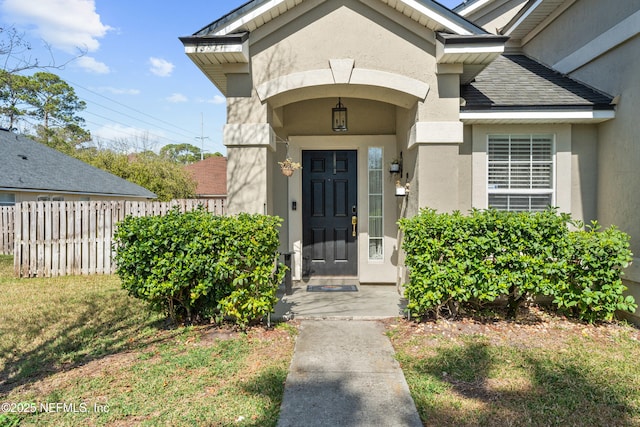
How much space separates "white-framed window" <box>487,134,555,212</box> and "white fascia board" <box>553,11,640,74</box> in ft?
5.04

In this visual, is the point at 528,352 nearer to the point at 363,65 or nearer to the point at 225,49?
the point at 363,65

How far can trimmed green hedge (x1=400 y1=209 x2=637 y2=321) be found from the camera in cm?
433

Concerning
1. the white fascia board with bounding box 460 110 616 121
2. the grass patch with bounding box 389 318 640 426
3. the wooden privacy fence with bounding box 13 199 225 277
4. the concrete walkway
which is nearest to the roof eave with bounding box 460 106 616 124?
the white fascia board with bounding box 460 110 616 121

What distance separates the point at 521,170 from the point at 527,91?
4.46 feet

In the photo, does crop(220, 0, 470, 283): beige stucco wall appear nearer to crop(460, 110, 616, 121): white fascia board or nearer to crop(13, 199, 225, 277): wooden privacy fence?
crop(460, 110, 616, 121): white fascia board

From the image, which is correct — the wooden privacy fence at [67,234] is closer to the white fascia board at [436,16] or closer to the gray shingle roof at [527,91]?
the white fascia board at [436,16]

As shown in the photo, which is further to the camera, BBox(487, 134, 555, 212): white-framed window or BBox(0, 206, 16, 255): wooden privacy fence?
BBox(0, 206, 16, 255): wooden privacy fence

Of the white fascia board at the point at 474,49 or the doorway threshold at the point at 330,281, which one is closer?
the white fascia board at the point at 474,49

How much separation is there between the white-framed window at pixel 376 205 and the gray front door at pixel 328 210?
0.33 meters

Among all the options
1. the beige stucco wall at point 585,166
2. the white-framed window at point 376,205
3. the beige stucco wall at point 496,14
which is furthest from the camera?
the beige stucco wall at point 496,14

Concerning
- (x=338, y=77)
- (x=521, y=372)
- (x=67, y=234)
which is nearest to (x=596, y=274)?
(x=521, y=372)

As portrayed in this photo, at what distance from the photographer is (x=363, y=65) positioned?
518 centimetres

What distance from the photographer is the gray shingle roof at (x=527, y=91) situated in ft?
17.5

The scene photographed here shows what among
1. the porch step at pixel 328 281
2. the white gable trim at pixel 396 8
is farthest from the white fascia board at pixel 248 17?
the porch step at pixel 328 281
